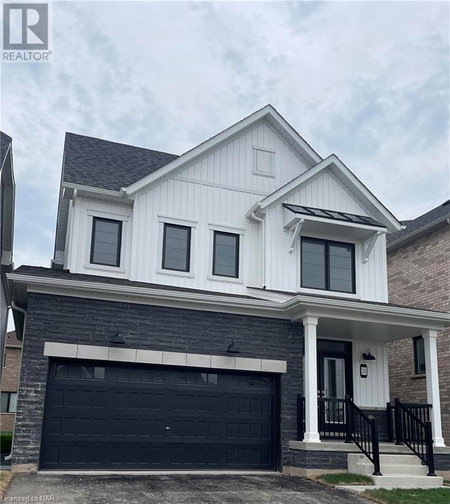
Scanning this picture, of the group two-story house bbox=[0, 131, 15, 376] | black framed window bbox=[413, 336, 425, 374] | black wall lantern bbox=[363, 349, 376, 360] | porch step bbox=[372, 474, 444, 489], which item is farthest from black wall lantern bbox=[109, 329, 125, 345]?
black framed window bbox=[413, 336, 425, 374]

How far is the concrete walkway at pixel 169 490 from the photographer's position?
9141mm

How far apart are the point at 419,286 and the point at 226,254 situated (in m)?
6.57

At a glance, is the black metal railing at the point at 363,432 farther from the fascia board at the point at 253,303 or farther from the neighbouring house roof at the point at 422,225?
the neighbouring house roof at the point at 422,225

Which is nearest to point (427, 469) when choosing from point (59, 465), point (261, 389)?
point (261, 389)

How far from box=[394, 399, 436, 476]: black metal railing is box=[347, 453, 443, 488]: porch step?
223mm

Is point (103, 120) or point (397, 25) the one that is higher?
point (103, 120)

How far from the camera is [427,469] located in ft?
41.5

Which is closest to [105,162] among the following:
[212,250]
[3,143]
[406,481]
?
[3,143]

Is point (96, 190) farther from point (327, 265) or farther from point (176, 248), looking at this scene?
point (327, 265)

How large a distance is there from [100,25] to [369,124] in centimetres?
1111

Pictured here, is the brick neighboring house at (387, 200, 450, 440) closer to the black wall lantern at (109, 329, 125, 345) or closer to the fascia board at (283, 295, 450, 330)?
the fascia board at (283, 295, 450, 330)

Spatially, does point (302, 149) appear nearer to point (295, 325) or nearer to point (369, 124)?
point (295, 325)

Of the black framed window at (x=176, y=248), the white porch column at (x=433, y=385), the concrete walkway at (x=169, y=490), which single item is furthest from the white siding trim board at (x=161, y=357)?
the white porch column at (x=433, y=385)

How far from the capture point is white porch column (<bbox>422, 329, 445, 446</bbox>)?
1354cm
